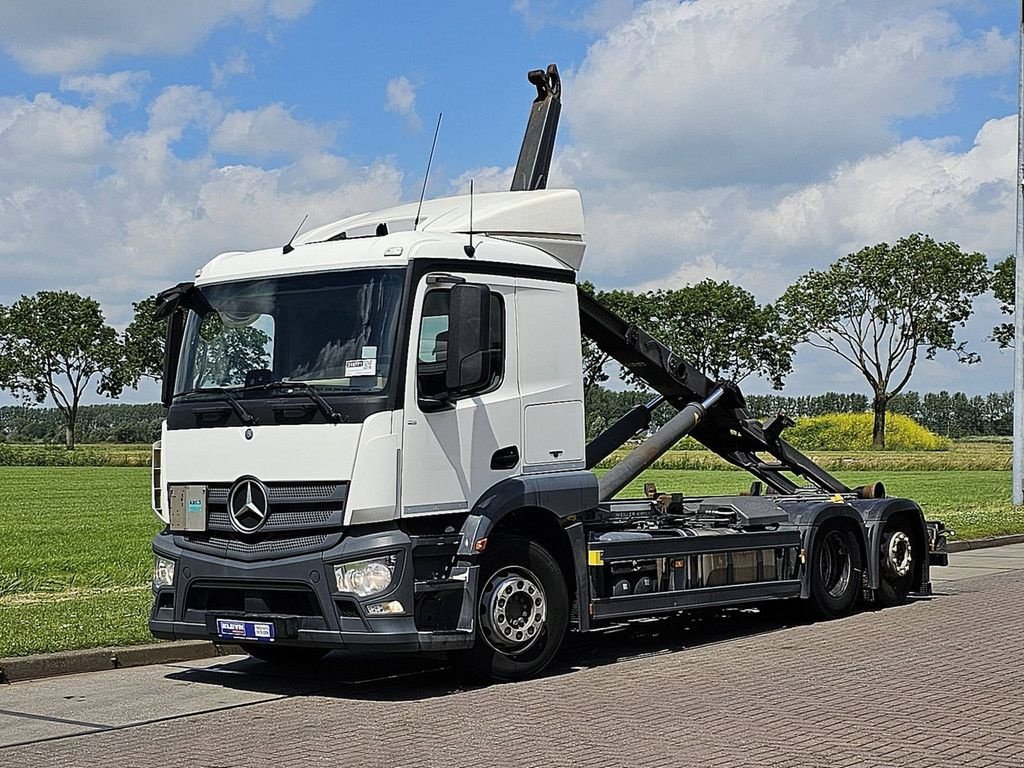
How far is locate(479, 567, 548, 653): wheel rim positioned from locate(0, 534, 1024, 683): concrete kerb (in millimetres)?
2156

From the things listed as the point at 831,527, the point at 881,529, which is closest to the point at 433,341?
the point at 831,527

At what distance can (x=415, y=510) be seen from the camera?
32.1 ft

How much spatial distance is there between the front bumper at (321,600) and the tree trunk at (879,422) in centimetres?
7545

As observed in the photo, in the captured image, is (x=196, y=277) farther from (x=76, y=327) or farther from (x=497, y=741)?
(x=76, y=327)

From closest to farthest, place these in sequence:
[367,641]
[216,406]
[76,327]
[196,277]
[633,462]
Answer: [367,641], [216,406], [196,277], [633,462], [76,327]

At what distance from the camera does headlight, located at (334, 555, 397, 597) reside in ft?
31.2

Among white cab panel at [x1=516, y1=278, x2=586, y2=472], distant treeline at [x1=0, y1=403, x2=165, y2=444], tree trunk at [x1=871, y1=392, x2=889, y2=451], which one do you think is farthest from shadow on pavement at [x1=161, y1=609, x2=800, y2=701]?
distant treeline at [x1=0, y1=403, x2=165, y2=444]

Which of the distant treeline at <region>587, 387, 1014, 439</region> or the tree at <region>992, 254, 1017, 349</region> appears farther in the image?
the distant treeline at <region>587, 387, 1014, 439</region>

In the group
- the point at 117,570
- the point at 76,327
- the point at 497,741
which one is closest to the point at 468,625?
the point at 497,741

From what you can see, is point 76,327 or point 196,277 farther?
point 76,327

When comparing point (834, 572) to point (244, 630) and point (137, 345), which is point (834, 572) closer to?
point (244, 630)

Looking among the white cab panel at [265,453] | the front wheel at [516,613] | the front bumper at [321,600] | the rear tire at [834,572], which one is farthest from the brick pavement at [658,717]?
the white cab panel at [265,453]

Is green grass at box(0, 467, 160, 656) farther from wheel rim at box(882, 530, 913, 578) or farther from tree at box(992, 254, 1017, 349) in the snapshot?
tree at box(992, 254, 1017, 349)

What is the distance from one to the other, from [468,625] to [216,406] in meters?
2.34
